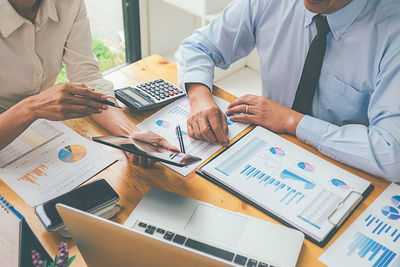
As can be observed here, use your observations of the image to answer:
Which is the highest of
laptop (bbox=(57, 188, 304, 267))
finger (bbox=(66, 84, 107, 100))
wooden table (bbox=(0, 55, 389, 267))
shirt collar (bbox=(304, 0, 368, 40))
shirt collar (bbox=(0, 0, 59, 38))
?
shirt collar (bbox=(304, 0, 368, 40))

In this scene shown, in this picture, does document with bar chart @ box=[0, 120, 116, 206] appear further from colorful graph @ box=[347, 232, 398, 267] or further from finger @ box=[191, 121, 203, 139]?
colorful graph @ box=[347, 232, 398, 267]

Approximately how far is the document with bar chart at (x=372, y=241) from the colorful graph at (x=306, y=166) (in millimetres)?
172

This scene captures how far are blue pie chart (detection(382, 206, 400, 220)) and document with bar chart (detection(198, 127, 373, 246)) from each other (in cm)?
6

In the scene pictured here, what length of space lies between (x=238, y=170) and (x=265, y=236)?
0.21 metres

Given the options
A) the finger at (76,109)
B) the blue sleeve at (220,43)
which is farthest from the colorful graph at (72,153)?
the blue sleeve at (220,43)

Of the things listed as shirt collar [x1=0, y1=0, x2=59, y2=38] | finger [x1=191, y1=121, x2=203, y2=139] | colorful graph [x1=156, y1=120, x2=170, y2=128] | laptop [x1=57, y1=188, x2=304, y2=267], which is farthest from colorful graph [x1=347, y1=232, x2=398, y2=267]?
shirt collar [x1=0, y1=0, x2=59, y2=38]

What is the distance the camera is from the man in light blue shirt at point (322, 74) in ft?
3.39

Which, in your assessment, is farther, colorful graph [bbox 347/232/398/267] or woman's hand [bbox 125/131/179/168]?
woman's hand [bbox 125/131/179/168]

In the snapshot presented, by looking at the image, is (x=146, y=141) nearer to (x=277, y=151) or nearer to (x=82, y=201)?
(x=82, y=201)

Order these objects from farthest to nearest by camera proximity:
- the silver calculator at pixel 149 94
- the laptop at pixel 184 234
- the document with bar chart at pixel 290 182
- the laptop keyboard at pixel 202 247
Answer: the silver calculator at pixel 149 94 < the document with bar chart at pixel 290 182 < the laptop keyboard at pixel 202 247 < the laptop at pixel 184 234

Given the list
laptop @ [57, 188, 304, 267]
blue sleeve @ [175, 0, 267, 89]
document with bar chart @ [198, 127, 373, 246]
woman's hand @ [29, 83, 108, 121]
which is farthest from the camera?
blue sleeve @ [175, 0, 267, 89]

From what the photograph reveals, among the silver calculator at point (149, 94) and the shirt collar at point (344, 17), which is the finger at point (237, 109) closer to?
the silver calculator at point (149, 94)

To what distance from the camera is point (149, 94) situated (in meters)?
1.24

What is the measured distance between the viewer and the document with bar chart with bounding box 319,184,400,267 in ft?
2.61
